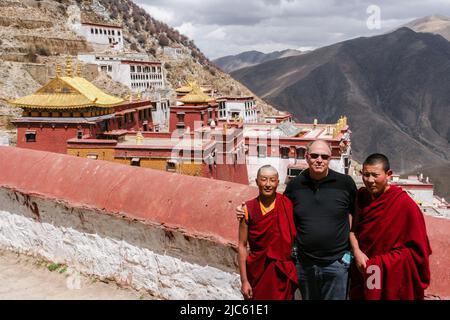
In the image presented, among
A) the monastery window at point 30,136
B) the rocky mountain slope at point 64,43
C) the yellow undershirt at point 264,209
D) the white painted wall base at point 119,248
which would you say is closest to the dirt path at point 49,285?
the white painted wall base at point 119,248

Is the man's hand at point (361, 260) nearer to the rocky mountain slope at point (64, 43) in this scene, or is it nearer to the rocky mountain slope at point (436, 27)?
the rocky mountain slope at point (64, 43)

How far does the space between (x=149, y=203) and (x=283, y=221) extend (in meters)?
1.81

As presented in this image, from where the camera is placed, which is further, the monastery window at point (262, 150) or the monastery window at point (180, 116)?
the monastery window at point (262, 150)

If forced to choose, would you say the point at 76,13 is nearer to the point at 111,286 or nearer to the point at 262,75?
the point at 111,286

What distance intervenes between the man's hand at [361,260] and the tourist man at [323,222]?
158 mm

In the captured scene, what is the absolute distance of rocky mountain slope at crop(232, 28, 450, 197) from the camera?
320 ft

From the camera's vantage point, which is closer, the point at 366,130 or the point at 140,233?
the point at 140,233

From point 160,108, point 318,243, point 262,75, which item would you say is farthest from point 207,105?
point 262,75

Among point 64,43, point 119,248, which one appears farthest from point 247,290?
point 64,43

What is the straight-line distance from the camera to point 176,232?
4.45m

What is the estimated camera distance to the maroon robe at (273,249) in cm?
324

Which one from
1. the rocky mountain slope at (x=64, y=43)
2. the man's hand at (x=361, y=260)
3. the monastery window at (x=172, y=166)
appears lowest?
the monastery window at (x=172, y=166)

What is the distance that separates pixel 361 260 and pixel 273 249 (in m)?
0.58

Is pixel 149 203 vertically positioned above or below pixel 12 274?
above
